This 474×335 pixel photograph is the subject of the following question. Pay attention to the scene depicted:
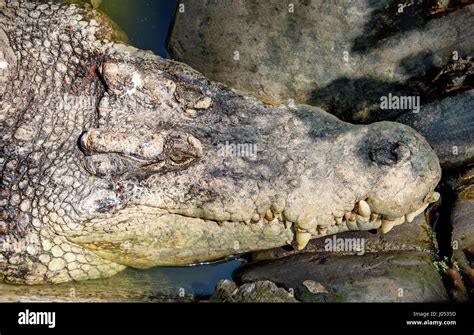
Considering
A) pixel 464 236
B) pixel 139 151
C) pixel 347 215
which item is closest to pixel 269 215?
pixel 347 215

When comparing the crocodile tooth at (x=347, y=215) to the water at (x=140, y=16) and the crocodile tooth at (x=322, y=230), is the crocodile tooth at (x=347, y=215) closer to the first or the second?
the crocodile tooth at (x=322, y=230)

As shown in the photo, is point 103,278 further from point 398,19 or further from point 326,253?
point 398,19

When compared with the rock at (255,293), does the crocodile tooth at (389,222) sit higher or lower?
higher

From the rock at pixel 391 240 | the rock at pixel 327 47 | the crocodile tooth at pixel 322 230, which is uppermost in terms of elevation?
the rock at pixel 327 47

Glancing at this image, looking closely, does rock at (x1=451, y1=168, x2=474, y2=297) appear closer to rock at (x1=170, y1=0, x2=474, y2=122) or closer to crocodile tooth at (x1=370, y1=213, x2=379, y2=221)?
crocodile tooth at (x1=370, y1=213, x2=379, y2=221)

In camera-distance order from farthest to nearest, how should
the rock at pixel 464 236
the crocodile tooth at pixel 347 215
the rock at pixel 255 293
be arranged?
1. the rock at pixel 464 236
2. the rock at pixel 255 293
3. the crocodile tooth at pixel 347 215

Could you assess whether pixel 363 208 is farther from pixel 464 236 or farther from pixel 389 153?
pixel 464 236

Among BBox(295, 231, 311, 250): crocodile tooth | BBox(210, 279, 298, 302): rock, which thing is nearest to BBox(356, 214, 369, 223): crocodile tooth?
BBox(295, 231, 311, 250): crocodile tooth

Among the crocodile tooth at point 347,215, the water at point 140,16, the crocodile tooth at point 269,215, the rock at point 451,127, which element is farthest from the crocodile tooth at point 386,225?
the water at point 140,16
